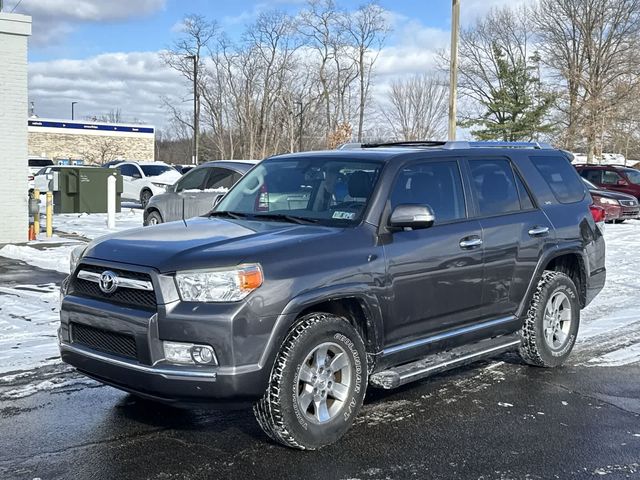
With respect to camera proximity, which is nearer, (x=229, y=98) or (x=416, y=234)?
(x=416, y=234)

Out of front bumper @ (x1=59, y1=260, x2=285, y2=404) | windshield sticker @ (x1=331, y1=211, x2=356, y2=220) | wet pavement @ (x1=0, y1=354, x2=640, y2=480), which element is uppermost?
windshield sticker @ (x1=331, y1=211, x2=356, y2=220)

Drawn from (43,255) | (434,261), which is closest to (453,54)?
(43,255)

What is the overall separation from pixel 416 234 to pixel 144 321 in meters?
2.01

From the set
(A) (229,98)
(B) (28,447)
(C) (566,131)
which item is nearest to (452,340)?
(B) (28,447)

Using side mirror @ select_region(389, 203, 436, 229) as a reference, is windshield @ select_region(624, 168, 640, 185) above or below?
above

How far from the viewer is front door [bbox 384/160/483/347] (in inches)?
196

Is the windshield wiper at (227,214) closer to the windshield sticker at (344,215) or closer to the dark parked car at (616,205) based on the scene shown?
the windshield sticker at (344,215)

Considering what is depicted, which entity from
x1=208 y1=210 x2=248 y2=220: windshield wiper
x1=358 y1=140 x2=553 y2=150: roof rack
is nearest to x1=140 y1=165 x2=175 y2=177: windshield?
x1=358 y1=140 x2=553 y2=150: roof rack

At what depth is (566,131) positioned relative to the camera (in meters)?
44.0

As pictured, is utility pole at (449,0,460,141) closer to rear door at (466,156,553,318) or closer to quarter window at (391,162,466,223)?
rear door at (466,156,553,318)

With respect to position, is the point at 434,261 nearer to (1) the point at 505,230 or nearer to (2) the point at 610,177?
(1) the point at 505,230

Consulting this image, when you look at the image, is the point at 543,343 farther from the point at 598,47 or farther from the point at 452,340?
the point at 598,47

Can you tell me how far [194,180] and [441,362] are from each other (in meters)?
9.78

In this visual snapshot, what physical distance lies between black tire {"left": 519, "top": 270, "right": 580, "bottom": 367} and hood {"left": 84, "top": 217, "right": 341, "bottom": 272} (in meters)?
2.37
